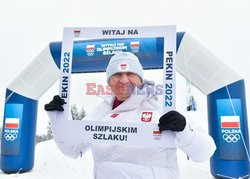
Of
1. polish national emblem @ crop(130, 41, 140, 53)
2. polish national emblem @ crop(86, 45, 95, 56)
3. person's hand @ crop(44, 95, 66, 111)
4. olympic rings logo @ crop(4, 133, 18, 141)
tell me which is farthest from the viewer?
olympic rings logo @ crop(4, 133, 18, 141)

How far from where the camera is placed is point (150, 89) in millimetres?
1533

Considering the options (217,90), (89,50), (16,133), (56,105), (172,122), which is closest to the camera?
(172,122)

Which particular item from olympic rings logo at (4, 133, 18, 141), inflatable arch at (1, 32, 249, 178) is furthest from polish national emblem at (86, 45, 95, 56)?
olympic rings logo at (4, 133, 18, 141)

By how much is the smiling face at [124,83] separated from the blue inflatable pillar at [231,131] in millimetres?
2883

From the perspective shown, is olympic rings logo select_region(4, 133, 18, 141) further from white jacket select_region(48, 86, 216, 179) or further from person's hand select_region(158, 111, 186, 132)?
person's hand select_region(158, 111, 186, 132)

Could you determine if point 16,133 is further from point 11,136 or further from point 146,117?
point 146,117

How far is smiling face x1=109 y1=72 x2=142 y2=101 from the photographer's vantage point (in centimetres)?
144

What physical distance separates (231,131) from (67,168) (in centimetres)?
362

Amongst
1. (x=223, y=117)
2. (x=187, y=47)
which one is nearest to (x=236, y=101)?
(x=223, y=117)

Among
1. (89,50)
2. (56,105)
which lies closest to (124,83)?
(56,105)

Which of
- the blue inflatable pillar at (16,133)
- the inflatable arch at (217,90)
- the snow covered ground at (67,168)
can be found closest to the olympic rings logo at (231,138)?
the inflatable arch at (217,90)

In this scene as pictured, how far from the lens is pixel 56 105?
1.56m

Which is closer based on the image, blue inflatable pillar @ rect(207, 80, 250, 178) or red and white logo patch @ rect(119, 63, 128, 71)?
red and white logo patch @ rect(119, 63, 128, 71)

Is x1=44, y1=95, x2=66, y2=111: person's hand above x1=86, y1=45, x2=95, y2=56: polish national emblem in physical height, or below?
below
